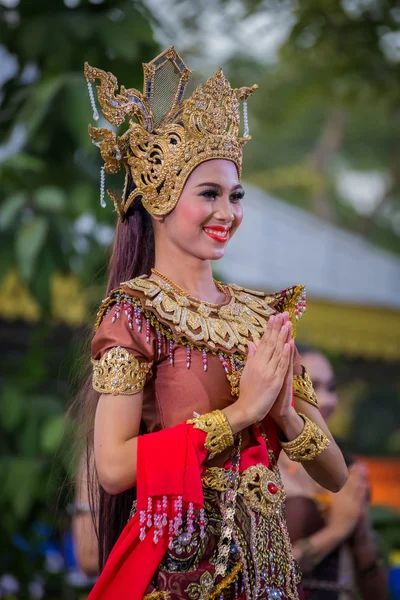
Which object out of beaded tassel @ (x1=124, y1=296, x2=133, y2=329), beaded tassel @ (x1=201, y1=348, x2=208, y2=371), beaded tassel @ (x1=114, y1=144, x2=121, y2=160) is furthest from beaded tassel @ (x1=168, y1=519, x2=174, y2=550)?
beaded tassel @ (x1=114, y1=144, x2=121, y2=160)

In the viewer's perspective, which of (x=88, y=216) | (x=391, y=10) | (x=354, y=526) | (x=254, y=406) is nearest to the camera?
(x=254, y=406)

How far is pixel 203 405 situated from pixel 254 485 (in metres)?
0.24

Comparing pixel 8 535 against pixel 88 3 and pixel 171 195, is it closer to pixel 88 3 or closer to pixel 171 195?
pixel 88 3

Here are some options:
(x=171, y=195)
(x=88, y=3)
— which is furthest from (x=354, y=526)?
(x=88, y=3)

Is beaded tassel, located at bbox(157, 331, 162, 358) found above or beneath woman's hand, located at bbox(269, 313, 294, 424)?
above

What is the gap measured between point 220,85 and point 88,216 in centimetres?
270

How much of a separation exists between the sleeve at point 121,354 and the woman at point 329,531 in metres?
1.43

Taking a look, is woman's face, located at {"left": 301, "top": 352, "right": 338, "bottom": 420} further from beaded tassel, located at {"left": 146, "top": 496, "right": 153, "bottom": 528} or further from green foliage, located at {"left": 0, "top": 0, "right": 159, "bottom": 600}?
beaded tassel, located at {"left": 146, "top": 496, "right": 153, "bottom": 528}

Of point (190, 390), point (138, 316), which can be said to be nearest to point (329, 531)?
point (190, 390)

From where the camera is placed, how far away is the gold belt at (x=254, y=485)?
90.0 inches

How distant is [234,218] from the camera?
239cm

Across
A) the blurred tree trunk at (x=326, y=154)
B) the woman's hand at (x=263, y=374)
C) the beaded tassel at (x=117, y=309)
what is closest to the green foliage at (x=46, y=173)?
the beaded tassel at (x=117, y=309)

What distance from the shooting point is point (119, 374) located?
2.21 metres

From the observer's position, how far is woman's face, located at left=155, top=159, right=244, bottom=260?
2.34 meters
